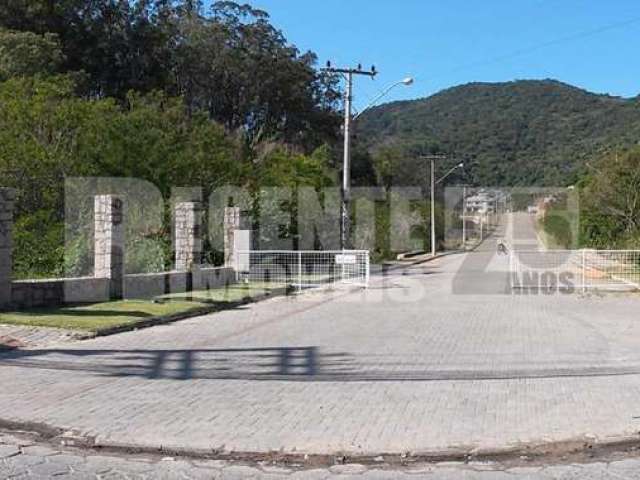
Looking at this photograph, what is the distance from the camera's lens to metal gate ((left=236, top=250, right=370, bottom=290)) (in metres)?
23.4

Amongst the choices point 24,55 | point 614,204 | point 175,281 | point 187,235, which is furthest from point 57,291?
point 614,204

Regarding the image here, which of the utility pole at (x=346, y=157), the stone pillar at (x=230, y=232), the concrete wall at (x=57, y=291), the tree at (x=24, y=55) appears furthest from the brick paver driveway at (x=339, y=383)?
the tree at (x=24, y=55)

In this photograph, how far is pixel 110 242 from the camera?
16797mm

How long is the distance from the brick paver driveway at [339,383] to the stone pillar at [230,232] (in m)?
8.33

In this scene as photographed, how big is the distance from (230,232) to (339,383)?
1549 centimetres

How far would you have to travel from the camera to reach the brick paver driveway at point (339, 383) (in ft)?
21.8

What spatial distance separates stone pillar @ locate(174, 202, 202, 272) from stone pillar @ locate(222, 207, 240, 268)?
2.57 meters

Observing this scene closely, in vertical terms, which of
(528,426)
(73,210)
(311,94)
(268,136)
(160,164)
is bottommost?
(528,426)

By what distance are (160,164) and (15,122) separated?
16.7 feet

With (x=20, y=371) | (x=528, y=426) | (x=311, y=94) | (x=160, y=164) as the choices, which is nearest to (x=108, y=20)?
(x=311, y=94)

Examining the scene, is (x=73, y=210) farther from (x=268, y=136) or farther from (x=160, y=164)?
(x=268, y=136)

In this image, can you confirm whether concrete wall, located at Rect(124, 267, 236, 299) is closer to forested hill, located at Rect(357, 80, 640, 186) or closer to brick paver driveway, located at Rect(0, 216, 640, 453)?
brick paver driveway, located at Rect(0, 216, 640, 453)

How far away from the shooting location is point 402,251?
5375 cm

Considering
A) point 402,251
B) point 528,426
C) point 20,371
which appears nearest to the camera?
point 528,426
